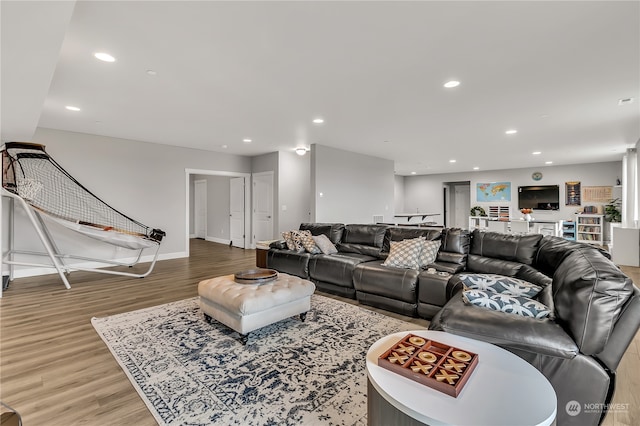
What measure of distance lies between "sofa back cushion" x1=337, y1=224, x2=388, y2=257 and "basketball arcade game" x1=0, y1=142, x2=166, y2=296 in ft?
10.3

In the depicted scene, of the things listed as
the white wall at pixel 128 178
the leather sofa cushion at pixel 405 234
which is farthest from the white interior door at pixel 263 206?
the leather sofa cushion at pixel 405 234

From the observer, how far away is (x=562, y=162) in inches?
364

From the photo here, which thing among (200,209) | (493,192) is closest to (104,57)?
(200,209)

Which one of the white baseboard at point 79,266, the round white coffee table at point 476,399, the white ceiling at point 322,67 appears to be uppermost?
the white ceiling at point 322,67

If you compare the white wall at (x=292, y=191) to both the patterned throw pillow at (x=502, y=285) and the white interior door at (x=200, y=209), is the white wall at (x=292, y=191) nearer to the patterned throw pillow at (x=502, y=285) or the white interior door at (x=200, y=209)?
the white interior door at (x=200, y=209)

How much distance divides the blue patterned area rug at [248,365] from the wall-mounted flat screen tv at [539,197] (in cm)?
972

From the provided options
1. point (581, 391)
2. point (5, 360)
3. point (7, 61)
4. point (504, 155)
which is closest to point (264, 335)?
point (5, 360)

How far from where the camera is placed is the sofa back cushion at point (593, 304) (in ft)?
4.81

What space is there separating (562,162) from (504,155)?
2.92 metres

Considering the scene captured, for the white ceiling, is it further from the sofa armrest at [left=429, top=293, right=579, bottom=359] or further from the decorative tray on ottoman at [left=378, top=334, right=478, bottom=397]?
the decorative tray on ottoman at [left=378, top=334, right=478, bottom=397]

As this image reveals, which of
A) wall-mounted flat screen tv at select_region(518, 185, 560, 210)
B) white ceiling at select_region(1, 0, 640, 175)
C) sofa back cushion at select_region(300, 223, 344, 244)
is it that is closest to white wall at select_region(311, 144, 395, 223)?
sofa back cushion at select_region(300, 223, 344, 244)

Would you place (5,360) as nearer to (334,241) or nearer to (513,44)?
(334,241)

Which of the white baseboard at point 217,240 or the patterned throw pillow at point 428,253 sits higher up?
the patterned throw pillow at point 428,253

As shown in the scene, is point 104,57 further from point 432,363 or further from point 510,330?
point 510,330
